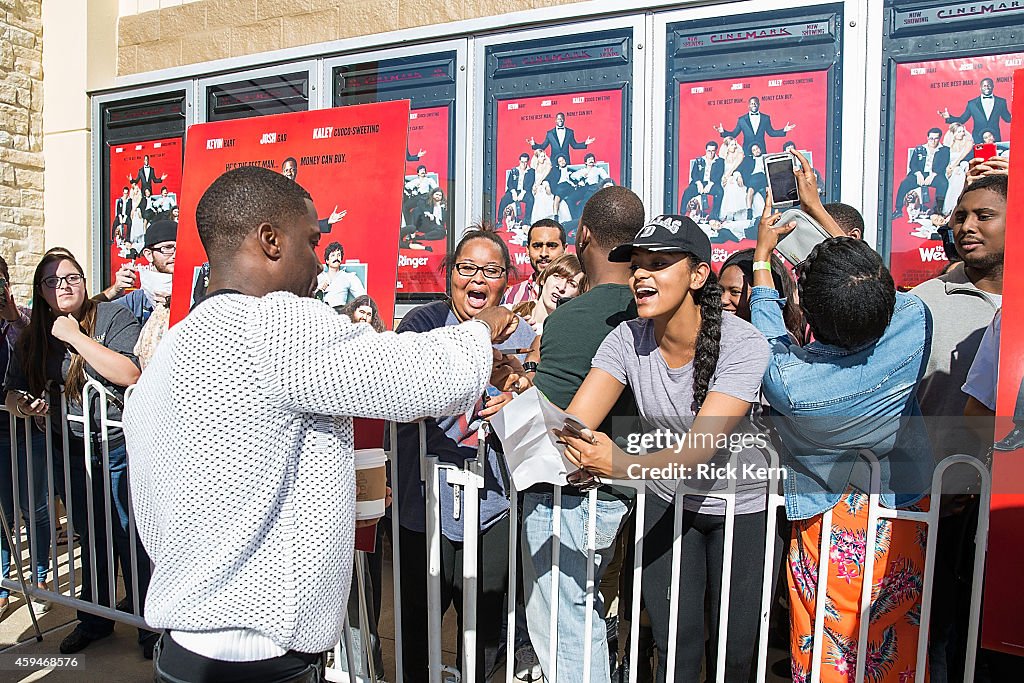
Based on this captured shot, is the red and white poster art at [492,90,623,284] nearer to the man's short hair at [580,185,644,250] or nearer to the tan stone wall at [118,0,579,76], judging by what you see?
the tan stone wall at [118,0,579,76]

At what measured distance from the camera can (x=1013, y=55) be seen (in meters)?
3.71

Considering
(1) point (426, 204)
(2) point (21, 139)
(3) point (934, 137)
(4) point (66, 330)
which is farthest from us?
(2) point (21, 139)

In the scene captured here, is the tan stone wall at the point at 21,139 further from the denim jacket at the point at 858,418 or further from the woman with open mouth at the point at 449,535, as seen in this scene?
the denim jacket at the point at 858,418

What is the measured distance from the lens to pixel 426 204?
5.18 m

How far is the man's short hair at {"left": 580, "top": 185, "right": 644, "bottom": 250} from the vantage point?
2.85 metres

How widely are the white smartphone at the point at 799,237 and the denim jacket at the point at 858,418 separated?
0.61m

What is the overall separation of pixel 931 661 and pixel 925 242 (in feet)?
7.54

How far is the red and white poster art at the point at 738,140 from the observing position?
163 inches

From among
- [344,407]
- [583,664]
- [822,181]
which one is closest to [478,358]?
[344,407]

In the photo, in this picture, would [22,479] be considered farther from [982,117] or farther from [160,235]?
[982,117]

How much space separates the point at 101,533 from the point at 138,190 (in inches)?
131

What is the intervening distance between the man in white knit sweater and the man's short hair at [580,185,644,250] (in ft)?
4.12

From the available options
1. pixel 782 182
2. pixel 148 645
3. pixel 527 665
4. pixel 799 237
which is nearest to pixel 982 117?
pixel 782 182

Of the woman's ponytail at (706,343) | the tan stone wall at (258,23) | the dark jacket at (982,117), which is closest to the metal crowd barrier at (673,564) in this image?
the woman's ponytail at (706,343)
